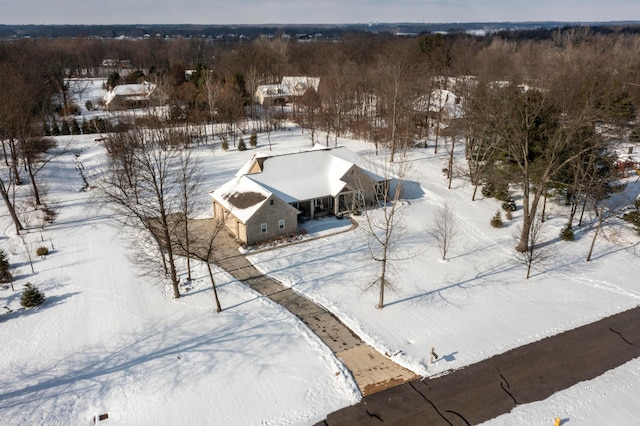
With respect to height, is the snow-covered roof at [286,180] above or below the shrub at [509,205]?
above

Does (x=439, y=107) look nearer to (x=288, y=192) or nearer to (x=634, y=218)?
(x=634, y=218)

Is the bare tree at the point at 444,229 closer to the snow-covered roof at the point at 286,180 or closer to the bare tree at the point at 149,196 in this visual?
the snow-covered roof at the point at 286,180

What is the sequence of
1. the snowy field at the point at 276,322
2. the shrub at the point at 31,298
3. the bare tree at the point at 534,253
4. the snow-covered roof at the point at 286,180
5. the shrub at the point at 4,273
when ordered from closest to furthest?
the snowy field at the point at 276,322
the shrub at the point at 31,298
the shrub at the point at 4,273
the bare tree at the point at 534,253
the snow-covered roof at the point at 286,180

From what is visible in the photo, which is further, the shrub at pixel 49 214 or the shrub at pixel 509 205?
the shrub at pixel 509 205

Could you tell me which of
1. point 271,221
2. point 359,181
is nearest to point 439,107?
point 359,181

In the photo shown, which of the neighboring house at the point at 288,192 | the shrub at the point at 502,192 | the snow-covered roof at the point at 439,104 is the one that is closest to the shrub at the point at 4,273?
the neighboring house at the point at 288,192

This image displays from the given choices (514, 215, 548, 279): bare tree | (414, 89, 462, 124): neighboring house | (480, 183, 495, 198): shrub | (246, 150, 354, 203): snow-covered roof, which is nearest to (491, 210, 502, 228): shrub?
(514, 215, 548, 279): bare tree

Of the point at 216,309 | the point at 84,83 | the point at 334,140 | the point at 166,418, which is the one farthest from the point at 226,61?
the point at 166,418
